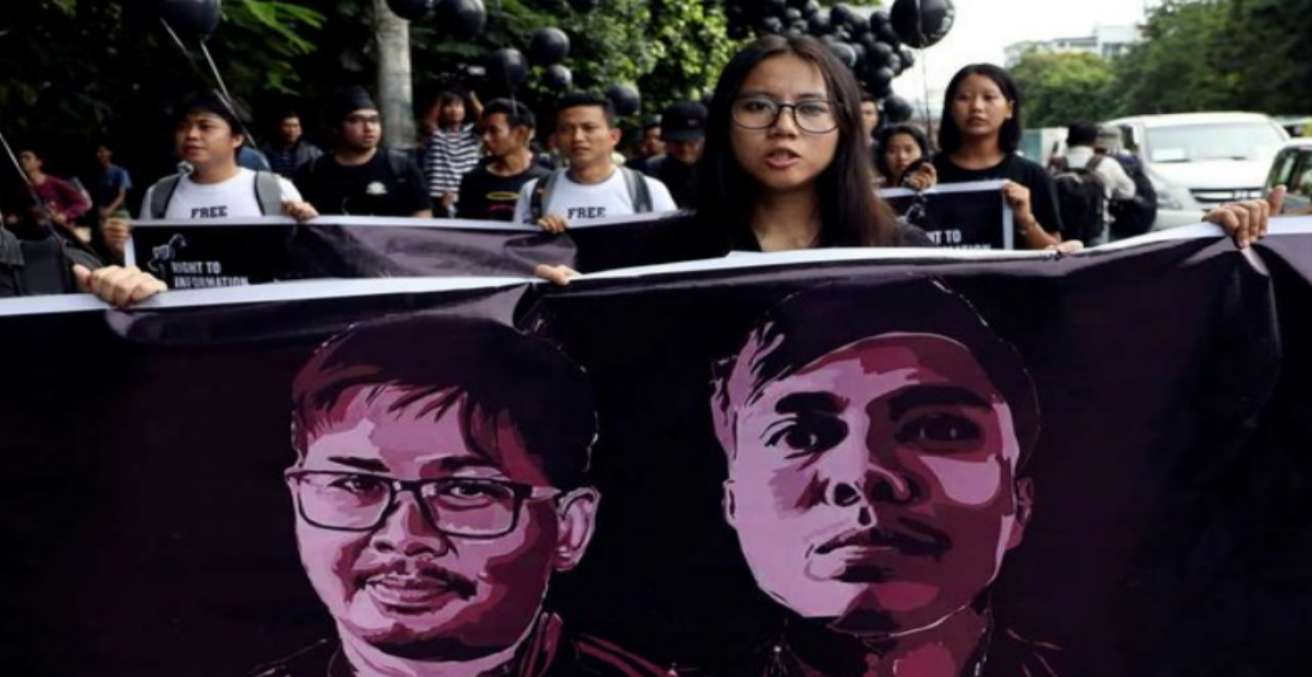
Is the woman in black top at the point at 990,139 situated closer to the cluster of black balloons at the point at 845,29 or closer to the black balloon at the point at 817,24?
the cluster of black balloons at the point at 845,29

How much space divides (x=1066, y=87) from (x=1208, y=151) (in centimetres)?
9519

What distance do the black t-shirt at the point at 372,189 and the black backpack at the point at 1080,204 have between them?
2.82 metres

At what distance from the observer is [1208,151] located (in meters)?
19.2

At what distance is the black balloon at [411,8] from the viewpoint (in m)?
10.6

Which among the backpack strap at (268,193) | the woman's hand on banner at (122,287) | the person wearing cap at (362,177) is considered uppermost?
the woman's hand on banner at (122,287)

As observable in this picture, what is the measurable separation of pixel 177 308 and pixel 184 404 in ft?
0.58

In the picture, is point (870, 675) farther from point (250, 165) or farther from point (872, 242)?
point (250, 165)

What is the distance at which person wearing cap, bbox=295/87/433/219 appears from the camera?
7293 mm

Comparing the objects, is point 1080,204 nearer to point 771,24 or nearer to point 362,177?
point 362,177

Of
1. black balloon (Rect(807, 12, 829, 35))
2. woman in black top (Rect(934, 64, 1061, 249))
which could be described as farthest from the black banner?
black balloon (Rect(807, 12, 829, 35))

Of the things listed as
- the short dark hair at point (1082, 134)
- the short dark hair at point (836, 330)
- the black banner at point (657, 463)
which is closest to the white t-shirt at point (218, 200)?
the black banner at point (657, 463)

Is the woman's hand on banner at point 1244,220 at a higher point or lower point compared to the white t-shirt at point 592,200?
higher

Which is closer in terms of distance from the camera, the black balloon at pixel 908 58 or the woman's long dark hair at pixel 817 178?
the woman's long dark hair at pixel 817 178

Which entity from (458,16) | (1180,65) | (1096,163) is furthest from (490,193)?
(1180,65)
